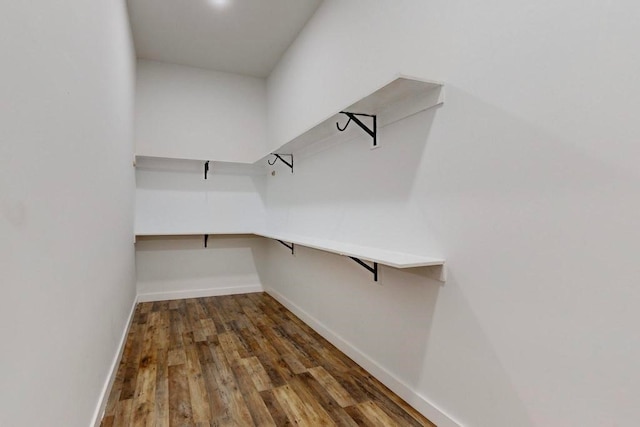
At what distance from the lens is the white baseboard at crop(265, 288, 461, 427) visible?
1.67m

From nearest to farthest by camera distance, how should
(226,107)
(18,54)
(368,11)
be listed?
1. (18,54)
2. (368,11)
3. (226,107)

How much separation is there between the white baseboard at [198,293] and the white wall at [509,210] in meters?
2.44

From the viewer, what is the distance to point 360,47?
2373 millimetres

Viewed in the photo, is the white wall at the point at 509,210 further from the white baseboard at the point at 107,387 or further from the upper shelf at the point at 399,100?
the white baseboard at the point at 107,387

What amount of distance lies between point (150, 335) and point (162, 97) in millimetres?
2696

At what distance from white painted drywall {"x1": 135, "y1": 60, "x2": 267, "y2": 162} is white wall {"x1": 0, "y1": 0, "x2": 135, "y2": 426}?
2204 mm

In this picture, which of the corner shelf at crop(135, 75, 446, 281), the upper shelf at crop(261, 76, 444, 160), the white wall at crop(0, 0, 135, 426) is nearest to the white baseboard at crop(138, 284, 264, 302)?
the corner shelf at crop(135, 75, 446, 281)

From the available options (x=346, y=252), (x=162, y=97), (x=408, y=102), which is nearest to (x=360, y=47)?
(x=408, y=102)

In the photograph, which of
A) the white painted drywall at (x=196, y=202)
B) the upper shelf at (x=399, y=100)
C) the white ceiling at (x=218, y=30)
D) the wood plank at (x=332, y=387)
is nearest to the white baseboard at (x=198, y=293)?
the white painted drywall at (x=196, y=202)

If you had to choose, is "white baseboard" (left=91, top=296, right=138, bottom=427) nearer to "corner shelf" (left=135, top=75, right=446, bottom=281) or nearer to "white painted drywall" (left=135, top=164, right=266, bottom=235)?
"corner shelf" (left=135, top=75, right=446, bottom=281)

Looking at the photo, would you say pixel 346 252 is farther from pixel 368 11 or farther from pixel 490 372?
pixel 368 11

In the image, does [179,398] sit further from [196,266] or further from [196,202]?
[196,202]

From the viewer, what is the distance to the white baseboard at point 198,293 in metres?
4.06

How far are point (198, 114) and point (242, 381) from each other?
3.26 metres
